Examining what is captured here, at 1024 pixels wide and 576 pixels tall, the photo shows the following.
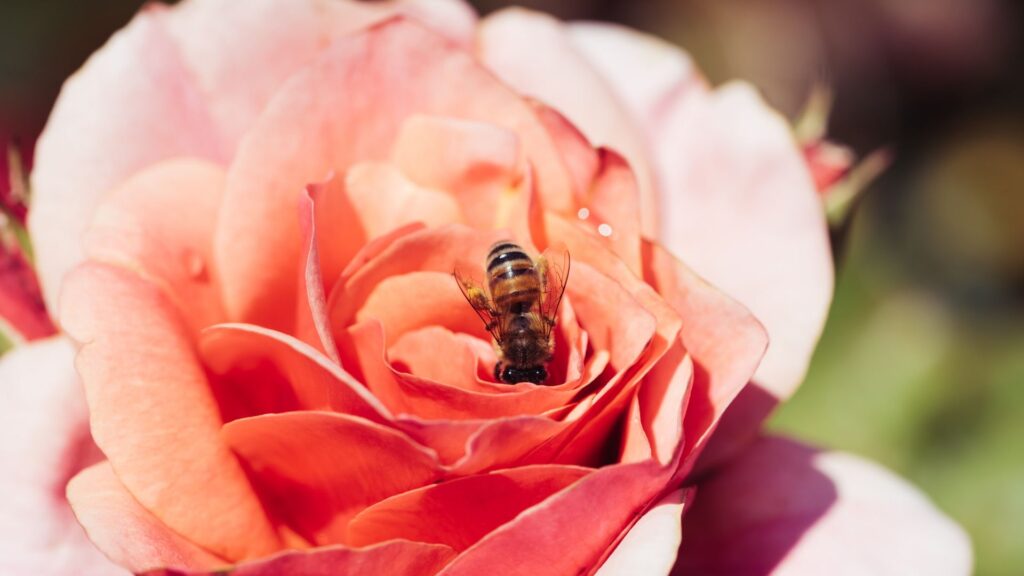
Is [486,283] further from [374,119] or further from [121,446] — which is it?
[121,446]

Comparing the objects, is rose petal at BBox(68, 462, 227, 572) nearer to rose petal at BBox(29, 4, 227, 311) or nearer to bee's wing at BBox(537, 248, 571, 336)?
rose petal at BBox(29, 4, 227, 311)

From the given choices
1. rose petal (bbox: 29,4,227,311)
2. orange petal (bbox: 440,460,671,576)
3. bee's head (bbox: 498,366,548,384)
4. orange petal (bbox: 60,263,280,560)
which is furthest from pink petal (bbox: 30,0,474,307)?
Result: orange petal (bbox: 440,460,671,576)

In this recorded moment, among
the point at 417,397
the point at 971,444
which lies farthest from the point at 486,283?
the point at 971,444

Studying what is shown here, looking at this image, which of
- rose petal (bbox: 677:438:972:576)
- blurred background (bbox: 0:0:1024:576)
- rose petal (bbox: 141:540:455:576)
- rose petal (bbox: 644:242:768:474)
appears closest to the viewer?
rose petal (bbox: 141:540:455:576)

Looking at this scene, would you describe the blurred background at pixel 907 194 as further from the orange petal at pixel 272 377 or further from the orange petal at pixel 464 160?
the orange petal at pixel 272 377

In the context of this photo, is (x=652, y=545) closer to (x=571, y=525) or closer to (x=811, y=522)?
(x=571, y=525)

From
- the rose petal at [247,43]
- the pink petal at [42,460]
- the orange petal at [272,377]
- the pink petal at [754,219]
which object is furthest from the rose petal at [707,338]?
the pink petal at [42,460]
